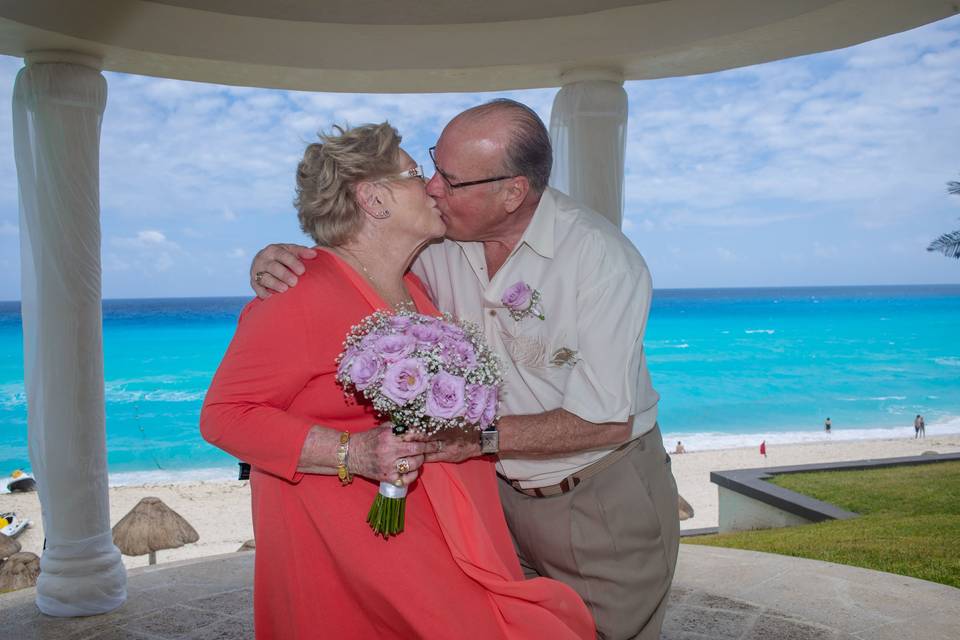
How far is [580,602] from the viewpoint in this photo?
119 inches

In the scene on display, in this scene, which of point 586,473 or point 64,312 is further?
point 64,312

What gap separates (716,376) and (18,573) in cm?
4511

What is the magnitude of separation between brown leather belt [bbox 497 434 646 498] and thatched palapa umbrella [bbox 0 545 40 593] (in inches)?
397

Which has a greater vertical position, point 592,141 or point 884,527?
point 592,141

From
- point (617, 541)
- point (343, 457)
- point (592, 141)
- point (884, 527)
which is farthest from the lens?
point (884, 527)

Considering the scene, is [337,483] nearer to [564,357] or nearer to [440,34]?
[564,357]

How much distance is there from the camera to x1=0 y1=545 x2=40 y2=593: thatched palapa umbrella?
435 inches

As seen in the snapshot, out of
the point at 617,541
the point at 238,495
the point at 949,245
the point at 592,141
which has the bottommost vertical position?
the point at 238,495

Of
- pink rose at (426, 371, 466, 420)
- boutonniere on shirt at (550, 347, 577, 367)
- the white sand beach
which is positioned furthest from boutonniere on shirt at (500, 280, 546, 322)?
the white sand beach

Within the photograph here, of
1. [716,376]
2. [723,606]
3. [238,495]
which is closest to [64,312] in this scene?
[723,606]

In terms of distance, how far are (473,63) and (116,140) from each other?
64786mm

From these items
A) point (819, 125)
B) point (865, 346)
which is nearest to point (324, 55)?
point (865, 346)

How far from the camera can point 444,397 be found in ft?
7.70

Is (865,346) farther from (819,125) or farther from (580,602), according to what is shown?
(580,602)
